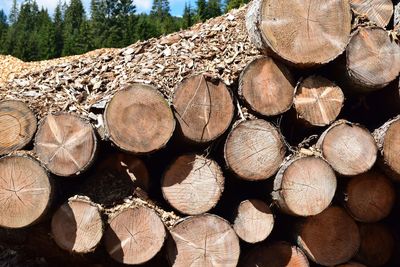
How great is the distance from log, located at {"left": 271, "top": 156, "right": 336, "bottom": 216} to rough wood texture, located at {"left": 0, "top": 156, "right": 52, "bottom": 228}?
1.31 metres

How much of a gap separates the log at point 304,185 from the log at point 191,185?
0.36 m

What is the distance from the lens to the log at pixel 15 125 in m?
3.20

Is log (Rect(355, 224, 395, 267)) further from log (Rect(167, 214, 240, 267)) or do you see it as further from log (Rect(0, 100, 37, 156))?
log (Rect(0, 100, 37, 156))

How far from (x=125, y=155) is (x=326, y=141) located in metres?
1.20

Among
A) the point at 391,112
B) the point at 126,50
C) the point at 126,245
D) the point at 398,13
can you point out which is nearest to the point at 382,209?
the point at 391,112

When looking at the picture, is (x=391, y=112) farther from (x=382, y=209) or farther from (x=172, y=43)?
(x=172, y=43)

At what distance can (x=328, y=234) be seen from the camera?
3.57 metres

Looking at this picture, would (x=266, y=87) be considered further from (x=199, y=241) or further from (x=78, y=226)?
(x=78, y=226)

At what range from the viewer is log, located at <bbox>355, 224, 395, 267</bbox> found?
149 inches

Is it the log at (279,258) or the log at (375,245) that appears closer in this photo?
the log at (279,258)

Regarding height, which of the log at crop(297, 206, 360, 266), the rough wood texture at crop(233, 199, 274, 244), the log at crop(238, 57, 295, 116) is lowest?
the log at crop(297, 206, 360, 266)

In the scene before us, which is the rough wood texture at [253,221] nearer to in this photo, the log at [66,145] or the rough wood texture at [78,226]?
the rough wood texture at [78,226]

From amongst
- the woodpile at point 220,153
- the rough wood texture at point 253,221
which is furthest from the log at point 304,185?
the rough wood texture at point 253,221

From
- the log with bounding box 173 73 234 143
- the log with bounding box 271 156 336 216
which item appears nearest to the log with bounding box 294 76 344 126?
the log with bounding box 271 156 336 216
